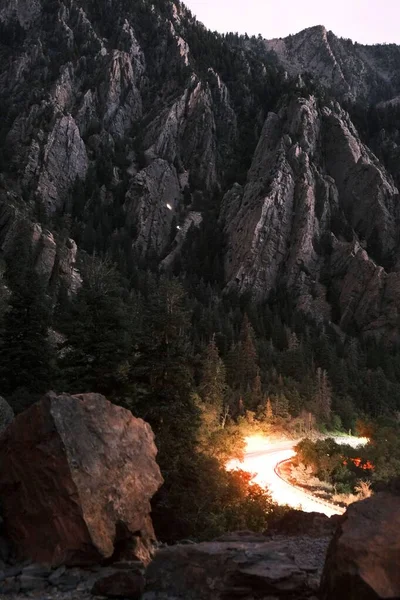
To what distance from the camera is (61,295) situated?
54.7 metres

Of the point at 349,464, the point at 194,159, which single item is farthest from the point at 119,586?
the point at 194,159

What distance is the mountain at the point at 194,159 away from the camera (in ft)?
381

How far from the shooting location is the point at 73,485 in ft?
28.2

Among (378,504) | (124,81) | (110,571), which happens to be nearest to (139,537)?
(110,571)

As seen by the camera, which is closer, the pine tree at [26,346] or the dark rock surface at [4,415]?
the dark rock surface at [4,415]

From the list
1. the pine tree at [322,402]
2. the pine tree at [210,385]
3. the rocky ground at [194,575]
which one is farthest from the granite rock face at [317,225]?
the rocky ground at [194,575]

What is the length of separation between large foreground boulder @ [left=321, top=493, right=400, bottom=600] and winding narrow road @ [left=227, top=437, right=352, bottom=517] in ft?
47.1

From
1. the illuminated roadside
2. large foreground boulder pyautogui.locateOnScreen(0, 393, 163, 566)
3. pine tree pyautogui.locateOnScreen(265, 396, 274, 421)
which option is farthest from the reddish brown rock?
pine tree pyautogui.locateOnScreen(265, 396, 274, 421)

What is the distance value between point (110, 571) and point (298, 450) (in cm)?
2619

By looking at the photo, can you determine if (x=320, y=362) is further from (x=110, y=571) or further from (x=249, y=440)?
(x=110, y=571)

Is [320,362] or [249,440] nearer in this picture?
[249,440]

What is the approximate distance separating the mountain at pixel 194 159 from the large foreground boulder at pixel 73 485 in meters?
83.4

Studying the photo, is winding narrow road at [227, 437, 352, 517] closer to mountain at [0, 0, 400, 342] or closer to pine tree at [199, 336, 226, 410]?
pine tree at [199, 336, 226, 410]

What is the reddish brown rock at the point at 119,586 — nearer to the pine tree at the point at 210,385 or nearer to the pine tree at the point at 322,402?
the pine tree at the point at 210,385
